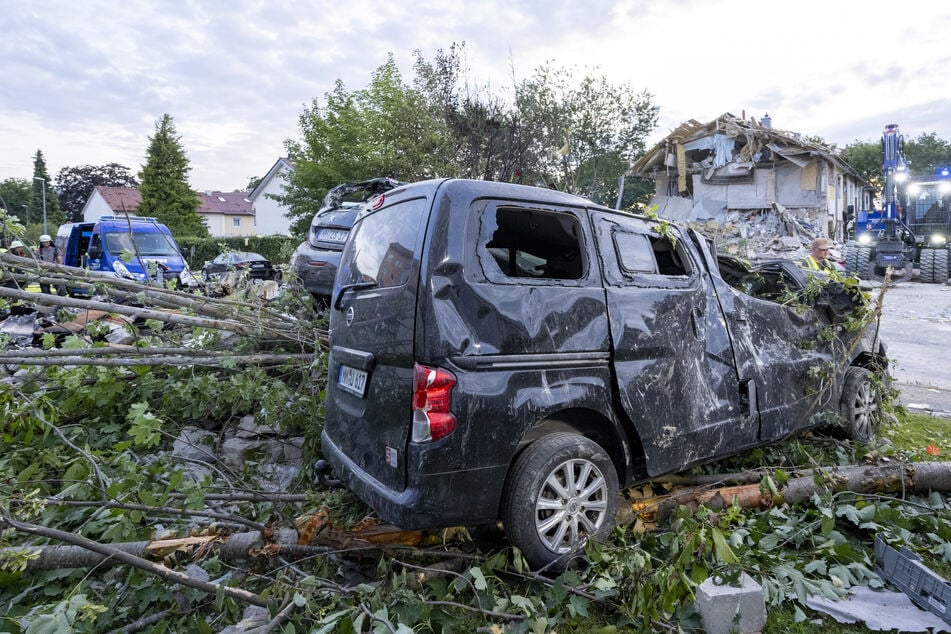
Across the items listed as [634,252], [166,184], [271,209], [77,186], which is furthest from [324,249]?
[77,186]

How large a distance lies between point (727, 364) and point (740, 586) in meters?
1.56

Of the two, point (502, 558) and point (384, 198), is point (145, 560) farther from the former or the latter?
point (384, 198)

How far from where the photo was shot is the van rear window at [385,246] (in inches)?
112

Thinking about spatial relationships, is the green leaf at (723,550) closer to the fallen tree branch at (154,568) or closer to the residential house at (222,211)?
the fallen tree branch at (154,568)

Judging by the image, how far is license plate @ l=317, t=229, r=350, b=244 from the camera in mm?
5781

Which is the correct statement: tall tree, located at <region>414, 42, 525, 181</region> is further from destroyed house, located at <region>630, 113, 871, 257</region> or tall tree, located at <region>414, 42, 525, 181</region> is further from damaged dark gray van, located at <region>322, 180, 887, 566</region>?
damaged dark gray van, located at <region>322, 180, 887, 566</region>

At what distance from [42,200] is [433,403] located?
227 feet

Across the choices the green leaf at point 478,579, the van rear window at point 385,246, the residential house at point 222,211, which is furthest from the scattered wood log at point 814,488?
the residential house at point 222,211

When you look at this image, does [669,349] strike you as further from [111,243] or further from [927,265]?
[927,265]

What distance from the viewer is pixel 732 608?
252cm

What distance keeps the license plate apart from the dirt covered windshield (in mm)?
9494

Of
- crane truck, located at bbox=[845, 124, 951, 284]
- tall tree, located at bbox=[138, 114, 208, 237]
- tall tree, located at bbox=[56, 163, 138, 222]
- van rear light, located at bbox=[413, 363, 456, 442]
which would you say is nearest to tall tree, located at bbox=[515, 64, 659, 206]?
crane truck, located at bbox=[845, 124, 951, 284]

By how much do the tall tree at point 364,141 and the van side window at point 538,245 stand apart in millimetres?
13490

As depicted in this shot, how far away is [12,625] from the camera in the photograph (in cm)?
237
